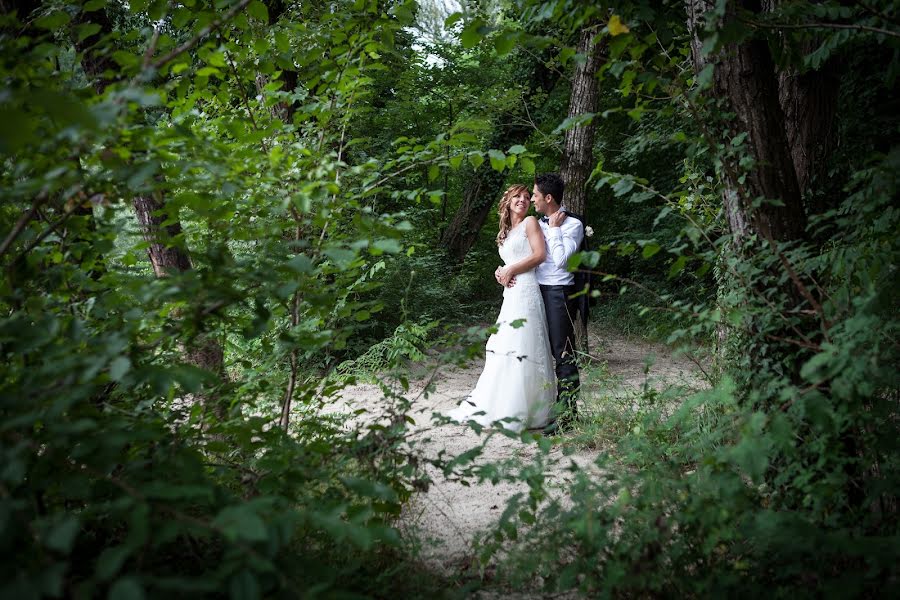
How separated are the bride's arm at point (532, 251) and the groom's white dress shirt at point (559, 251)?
4.4 inches

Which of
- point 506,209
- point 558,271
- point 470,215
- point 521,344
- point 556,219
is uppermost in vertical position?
point 470,215

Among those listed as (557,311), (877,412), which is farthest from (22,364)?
(557,311)

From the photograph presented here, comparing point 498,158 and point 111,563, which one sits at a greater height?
point 498,158

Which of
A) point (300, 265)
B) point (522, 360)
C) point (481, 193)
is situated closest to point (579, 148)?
point (522, 360)

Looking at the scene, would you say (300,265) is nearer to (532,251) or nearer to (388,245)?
(388,245)

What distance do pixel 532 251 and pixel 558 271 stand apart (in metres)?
0.31

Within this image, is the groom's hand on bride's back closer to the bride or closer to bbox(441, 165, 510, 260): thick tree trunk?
the bride

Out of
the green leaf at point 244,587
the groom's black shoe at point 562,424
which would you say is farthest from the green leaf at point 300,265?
the groom's black shoe at point 562,424

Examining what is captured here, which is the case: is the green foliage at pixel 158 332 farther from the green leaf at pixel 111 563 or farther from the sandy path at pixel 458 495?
the sandy path at pixel 458 495

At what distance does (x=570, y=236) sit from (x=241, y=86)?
3478mm

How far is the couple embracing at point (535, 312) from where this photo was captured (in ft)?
17.6

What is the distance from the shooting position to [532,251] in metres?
5.44

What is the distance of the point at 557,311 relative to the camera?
17.8ft

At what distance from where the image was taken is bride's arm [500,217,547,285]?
536cm
